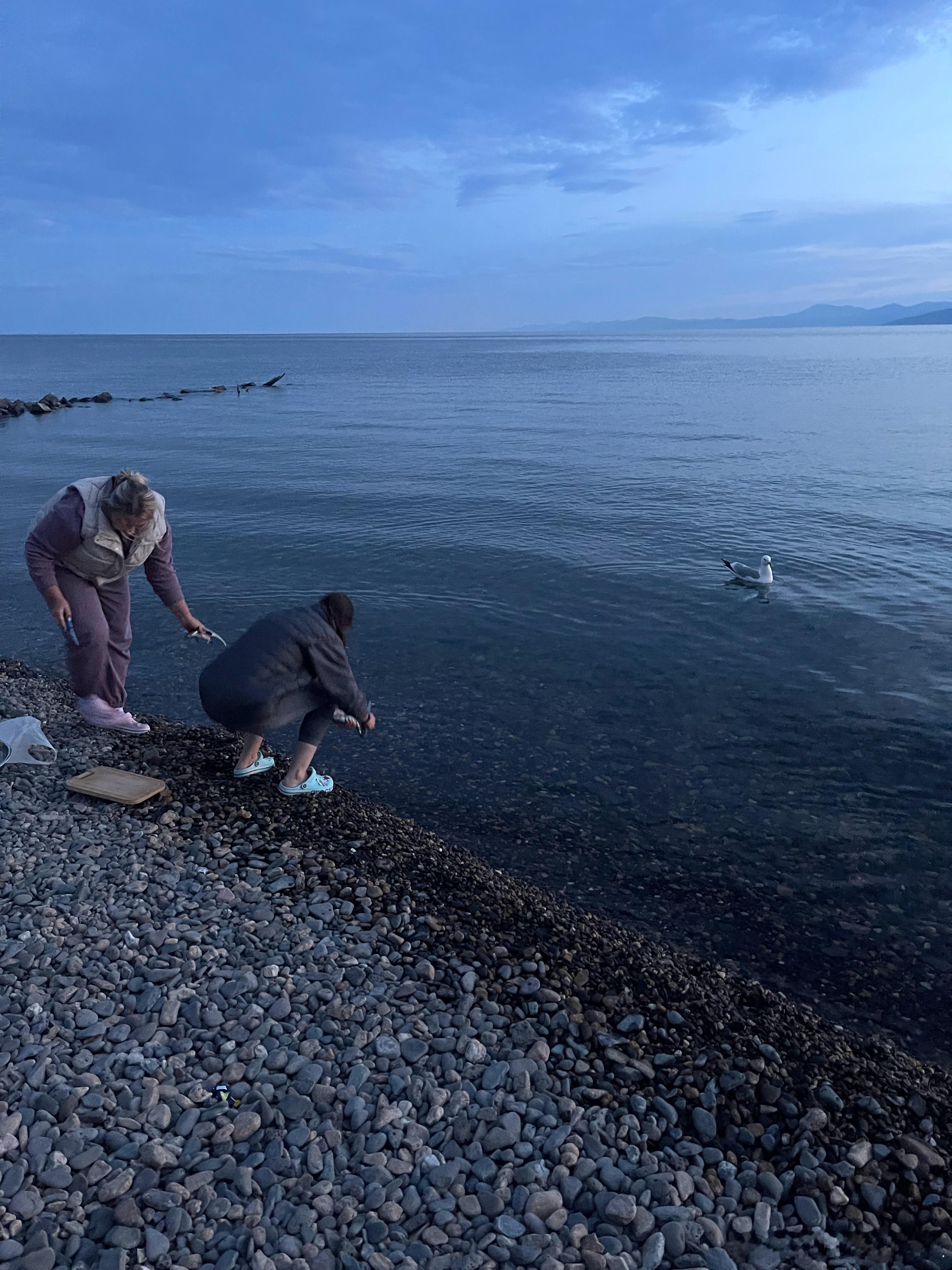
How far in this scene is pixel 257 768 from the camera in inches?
340

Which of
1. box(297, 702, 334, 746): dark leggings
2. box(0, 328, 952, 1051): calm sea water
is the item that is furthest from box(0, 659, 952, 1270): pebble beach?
box(0, 328, 952, 1051): calm sea water

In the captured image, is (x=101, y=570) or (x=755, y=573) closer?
(x=101, y=570)

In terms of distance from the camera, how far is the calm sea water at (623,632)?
8.77 metres

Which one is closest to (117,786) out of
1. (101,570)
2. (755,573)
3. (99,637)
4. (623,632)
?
(99,637)

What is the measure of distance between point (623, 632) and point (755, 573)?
3960 mm

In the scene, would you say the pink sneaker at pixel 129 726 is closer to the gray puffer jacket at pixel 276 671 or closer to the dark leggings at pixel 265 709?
the dark leggings at pixel 265 709

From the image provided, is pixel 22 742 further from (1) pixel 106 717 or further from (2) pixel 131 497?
(2) pixel 131 497

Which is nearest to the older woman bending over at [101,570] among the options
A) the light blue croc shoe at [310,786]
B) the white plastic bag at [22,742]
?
the white plastic bag at [22,742]

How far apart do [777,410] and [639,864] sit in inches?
1821

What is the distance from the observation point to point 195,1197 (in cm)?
417

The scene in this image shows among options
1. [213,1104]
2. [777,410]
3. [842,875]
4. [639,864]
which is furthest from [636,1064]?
[777,410]

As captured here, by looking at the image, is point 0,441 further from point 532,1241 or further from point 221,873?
point 532,1241

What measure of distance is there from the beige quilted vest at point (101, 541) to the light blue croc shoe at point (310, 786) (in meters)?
2.73

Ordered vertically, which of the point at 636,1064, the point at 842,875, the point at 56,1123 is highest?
the point at 56,1123
